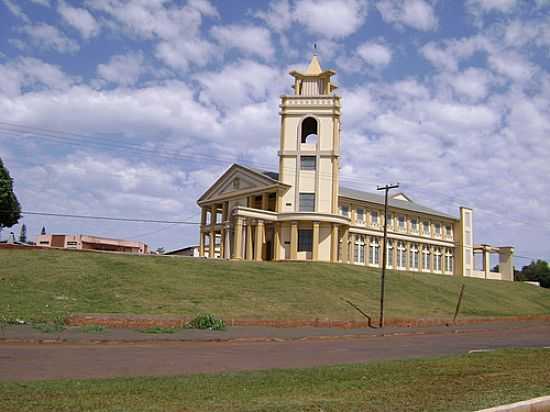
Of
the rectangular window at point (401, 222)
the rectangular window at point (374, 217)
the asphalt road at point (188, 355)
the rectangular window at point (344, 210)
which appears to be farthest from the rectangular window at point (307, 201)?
the asphalt road at point (188, 355)

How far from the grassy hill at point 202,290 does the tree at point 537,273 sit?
66.2 metres

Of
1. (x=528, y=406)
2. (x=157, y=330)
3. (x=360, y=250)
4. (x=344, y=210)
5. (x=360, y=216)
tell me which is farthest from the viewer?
(x=360, y=216)

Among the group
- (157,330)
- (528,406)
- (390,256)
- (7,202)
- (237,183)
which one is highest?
(237,183)

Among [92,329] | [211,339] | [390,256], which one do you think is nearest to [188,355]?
[211,339]

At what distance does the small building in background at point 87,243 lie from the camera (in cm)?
6344

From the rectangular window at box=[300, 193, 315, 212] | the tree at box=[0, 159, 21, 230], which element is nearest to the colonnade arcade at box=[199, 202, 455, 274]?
the rectangular window at box=[300, 193, 315, 212]

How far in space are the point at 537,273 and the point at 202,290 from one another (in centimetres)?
9895

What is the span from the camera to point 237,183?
6053cm

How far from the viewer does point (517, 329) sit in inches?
1299

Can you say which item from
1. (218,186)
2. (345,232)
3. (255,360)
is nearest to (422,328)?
(255,360)

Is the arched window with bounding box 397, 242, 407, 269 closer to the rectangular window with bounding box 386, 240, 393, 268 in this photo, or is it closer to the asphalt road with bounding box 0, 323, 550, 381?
the rectangular window with bounding box 386, 240, 393, 268

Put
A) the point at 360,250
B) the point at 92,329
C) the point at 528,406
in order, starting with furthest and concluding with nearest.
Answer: the point at 360,250 → the point at 92,329 → the point at 528,406

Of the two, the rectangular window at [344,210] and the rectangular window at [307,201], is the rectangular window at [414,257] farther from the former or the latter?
the rectangular window at [307,201]

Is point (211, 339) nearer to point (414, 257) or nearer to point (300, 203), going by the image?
point (300, 203)
